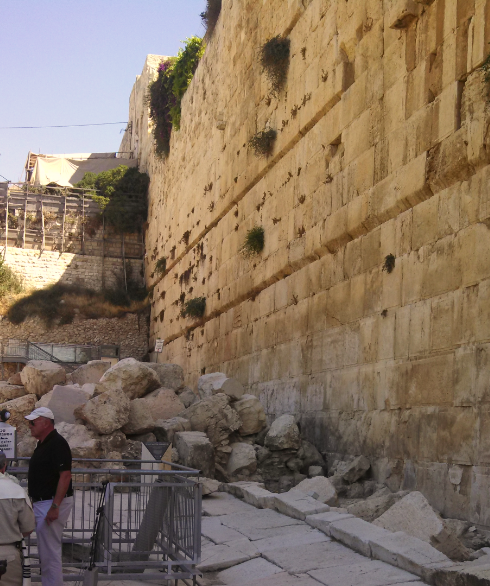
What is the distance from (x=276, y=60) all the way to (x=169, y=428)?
6.26 metres

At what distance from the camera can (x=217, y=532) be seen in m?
6.57

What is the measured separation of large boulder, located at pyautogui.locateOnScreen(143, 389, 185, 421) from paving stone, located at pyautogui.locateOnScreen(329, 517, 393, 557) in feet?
15.6

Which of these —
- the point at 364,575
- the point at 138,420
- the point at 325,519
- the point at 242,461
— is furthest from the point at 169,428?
the point at 364,575

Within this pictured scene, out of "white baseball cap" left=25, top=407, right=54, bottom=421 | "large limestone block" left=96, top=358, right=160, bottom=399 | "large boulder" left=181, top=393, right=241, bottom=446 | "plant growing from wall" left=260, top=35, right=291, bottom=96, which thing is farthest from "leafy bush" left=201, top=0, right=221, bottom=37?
"white baseball cap" left=25, top=407, right=54, bottom=421

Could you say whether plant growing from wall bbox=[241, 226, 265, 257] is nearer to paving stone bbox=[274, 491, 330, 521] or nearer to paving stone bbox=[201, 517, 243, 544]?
paving stone bbox=[274, 491, 330, 521]

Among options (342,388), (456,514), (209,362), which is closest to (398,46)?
(342,388)

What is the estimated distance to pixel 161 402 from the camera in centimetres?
1055

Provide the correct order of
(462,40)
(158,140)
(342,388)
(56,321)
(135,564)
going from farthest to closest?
(56,321) → (158,140) → (342,388) → (462,40) → (135,564)

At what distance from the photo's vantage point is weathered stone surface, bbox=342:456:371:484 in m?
7.84

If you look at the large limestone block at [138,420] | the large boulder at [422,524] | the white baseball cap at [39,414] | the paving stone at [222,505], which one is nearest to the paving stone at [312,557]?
the large boulder at [422,524]

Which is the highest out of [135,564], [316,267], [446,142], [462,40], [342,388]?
[462,40]

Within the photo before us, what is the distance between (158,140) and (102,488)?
20.7 m

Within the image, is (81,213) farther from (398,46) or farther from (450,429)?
(450,429)

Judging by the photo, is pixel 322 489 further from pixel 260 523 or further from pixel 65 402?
pixel 65 402
